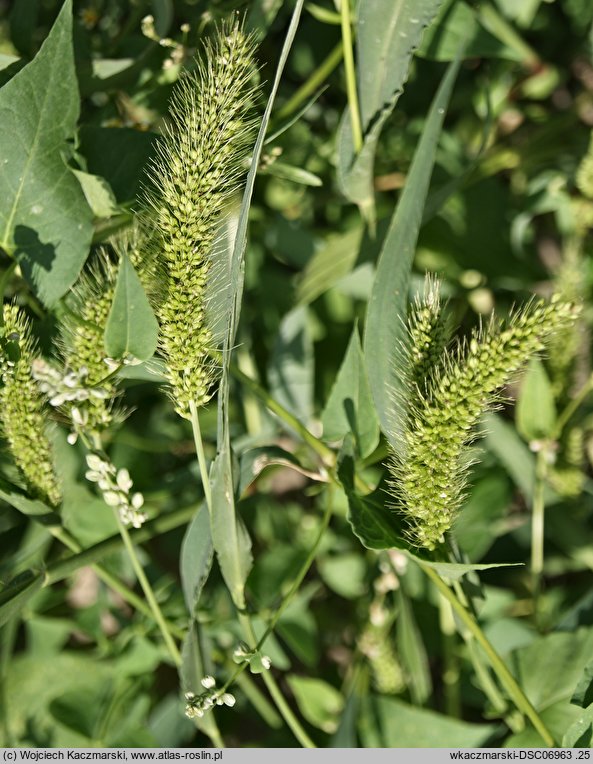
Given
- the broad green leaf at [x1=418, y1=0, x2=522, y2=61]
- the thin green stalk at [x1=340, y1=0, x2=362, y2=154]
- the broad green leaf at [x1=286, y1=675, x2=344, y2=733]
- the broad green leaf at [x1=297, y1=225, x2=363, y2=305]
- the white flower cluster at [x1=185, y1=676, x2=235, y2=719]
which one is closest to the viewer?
the white flower cluster at [x1=185, y1=676, x2=235, y2=719]

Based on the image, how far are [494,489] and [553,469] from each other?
0.10 m

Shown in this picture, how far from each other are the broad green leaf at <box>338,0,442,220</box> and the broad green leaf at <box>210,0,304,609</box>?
0.17 meters

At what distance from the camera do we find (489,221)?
1440 mm

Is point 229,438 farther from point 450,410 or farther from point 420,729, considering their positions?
point 420,729

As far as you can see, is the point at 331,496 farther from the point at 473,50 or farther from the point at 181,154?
the point at 473,50

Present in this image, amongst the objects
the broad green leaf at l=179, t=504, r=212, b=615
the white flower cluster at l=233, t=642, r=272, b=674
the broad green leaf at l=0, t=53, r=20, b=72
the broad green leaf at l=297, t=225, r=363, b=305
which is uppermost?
the broad green leaf at l=0, t=53, r=20, b=72

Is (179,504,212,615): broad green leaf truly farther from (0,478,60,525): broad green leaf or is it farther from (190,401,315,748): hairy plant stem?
(0,478,60,525): broad green leaf

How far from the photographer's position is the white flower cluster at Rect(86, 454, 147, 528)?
0.85 metres

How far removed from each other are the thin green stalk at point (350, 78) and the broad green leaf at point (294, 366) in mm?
333

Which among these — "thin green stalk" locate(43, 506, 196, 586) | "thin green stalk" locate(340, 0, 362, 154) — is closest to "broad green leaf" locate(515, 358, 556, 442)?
"thin green stalk" locate(340, 0, 362, 154)

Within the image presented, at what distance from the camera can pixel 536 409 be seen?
116 cm

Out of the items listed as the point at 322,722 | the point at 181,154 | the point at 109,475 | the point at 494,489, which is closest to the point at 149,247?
the point at 181,154

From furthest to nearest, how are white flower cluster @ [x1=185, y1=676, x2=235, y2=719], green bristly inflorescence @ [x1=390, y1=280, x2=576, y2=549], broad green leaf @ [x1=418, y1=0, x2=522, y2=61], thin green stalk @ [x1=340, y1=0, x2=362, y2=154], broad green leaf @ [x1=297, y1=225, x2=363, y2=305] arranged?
broad green leaf @ [x1=297, y1=225, x2=363, y2=305] → broad green leaf @ [x1=418, y1=0, x2=522, y2=61] → thin green stalk @ [x1=340, y1=0, x2=362, y2=154] → white flower cluster @ [x1=185, y1=676, x2=235, y2=719] → green bristly inflorescence @ [x1=390, y1=280, x2=576, y2=549]

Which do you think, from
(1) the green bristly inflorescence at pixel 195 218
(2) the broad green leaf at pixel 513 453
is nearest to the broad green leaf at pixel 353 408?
(1) the green bristly inflorescence at pixel 195 218
